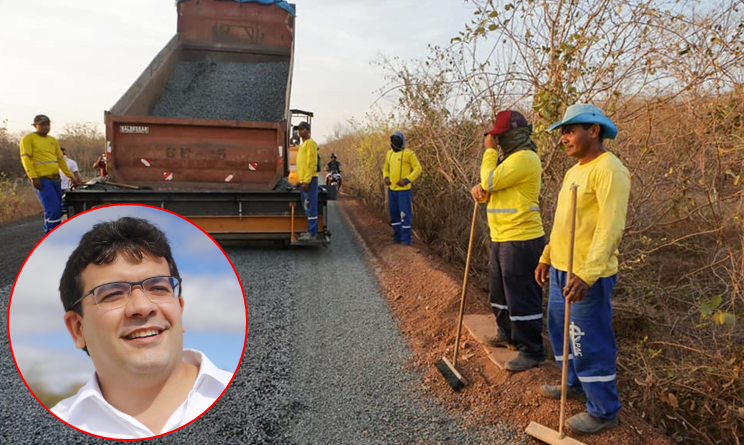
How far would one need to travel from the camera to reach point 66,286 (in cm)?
93

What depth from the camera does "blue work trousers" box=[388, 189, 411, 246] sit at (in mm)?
7570

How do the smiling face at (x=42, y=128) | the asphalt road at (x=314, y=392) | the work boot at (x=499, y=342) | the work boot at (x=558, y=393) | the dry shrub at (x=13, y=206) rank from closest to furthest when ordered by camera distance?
the asphalt road at (x=314, y=392)
the work boot at (x=558, y=393)
the work boot at (x=499, y=342)
the smiling face at (x=42, y=128)
the dry shrub at (x=13, y=206)

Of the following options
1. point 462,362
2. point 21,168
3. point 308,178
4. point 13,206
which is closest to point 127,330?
point 462,362

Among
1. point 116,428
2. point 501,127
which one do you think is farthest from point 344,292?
point 116,428

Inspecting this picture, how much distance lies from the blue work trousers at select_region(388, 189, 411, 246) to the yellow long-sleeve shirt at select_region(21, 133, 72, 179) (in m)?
4.90

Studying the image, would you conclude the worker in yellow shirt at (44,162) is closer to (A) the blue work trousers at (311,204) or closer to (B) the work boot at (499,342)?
(A) the blue work trousers at (311,204)

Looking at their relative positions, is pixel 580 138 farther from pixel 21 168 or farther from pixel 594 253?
pixel 21 168

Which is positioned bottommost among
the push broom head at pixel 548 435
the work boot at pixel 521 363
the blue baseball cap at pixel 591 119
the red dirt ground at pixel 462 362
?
the red dirt ground at pixel 462 362

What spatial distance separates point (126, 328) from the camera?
36.3 inches

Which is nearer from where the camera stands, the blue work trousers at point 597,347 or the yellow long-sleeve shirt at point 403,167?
the blue work trousers at point 597,347

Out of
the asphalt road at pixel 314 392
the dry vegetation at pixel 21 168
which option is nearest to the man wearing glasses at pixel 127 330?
the asphalt road at pixel 314 392

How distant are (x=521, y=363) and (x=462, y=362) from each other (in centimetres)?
49

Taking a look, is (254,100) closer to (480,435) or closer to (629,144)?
(629,144)

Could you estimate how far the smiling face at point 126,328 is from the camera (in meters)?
0.92
